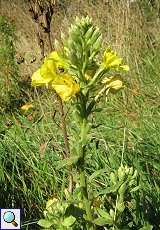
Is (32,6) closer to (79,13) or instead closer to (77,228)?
(77,228)

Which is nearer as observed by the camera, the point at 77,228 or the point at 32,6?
the point at 77,228

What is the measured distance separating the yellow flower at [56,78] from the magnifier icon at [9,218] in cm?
61

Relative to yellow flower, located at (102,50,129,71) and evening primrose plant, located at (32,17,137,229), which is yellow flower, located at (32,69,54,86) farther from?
yellow flower, located at (102,50,129,71)

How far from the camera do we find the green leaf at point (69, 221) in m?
1.41

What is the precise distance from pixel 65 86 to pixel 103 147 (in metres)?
1.26

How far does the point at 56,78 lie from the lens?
4.50 feet

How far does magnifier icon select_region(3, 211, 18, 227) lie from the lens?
1795mm

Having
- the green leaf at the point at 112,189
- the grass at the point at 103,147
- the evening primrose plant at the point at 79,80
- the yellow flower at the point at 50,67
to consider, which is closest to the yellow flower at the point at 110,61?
the evening primrose plant at the point at 79,80

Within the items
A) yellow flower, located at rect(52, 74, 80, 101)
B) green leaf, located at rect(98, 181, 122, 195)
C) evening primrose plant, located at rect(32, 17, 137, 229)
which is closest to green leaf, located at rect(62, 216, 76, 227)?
evening primrose plant, located at rect(32, 17, 137, 229)

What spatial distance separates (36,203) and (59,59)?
1.05 metres

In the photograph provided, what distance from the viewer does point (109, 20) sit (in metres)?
4.83

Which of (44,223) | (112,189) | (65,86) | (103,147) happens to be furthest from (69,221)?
(103,147)

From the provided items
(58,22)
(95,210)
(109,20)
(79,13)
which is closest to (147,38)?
(109,20)

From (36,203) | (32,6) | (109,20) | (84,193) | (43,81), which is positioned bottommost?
(36,203)
